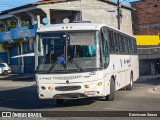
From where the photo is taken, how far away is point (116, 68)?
52.6 feet

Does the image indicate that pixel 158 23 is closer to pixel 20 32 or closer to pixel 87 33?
pixel 20 32

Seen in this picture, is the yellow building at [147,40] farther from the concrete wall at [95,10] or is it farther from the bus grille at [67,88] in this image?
the bus grille at [67,88]

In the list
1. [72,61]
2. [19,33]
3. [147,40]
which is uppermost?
[19,33]

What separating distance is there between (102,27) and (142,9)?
168ft

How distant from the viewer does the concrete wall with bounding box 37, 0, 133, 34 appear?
139 ft

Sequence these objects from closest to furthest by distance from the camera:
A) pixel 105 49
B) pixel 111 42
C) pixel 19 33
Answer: pixel 105 49
pixel 111 42
pixel 19 33

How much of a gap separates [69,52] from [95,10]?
3393 cm

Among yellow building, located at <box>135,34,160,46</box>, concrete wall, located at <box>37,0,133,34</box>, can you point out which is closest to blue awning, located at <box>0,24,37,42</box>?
concrete wall, located at <box>37,0,133,34</box>

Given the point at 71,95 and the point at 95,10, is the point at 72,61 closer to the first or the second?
the point at 71,95

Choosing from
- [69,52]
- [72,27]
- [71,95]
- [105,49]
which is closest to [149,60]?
[105,49]

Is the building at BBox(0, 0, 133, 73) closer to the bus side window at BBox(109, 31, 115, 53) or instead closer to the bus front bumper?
the bus side window at BBox(109, 31, 115, 53)

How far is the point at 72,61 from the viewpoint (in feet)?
43.1

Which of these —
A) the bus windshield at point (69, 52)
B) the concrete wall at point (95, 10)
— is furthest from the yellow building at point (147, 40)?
the bus windshield at point (69, 52)

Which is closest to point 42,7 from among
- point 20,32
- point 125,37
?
point 20,32
